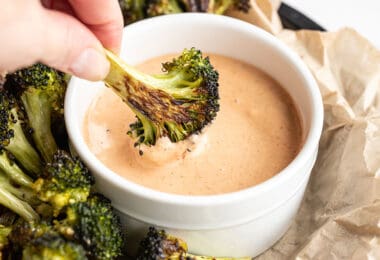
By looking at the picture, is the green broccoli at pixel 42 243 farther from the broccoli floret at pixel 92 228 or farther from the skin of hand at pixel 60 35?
the skin of hand at pixel 60 35

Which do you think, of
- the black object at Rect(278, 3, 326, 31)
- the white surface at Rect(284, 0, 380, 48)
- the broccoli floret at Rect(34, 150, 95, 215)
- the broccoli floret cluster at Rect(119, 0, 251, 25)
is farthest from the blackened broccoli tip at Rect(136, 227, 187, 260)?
the white surface at Rect(284, 0, 380, 48)

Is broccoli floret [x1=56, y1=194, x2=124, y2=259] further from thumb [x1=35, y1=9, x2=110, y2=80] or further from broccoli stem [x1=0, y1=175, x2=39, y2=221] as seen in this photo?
thumb [x1=35, y1=9, x2=110, y2=80]

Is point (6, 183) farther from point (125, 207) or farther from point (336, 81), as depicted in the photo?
point (336, 81)

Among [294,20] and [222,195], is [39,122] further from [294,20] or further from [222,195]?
[294,20]

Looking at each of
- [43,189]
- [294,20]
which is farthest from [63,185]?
[294,20]

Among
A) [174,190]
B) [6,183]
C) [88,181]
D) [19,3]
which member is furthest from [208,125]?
[19,3]

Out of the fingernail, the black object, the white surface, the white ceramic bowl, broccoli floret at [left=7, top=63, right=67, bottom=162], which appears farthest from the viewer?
the white surface

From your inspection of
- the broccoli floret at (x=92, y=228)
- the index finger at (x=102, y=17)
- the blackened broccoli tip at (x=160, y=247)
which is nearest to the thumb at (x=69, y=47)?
the index finger at (x=102, y=17)
